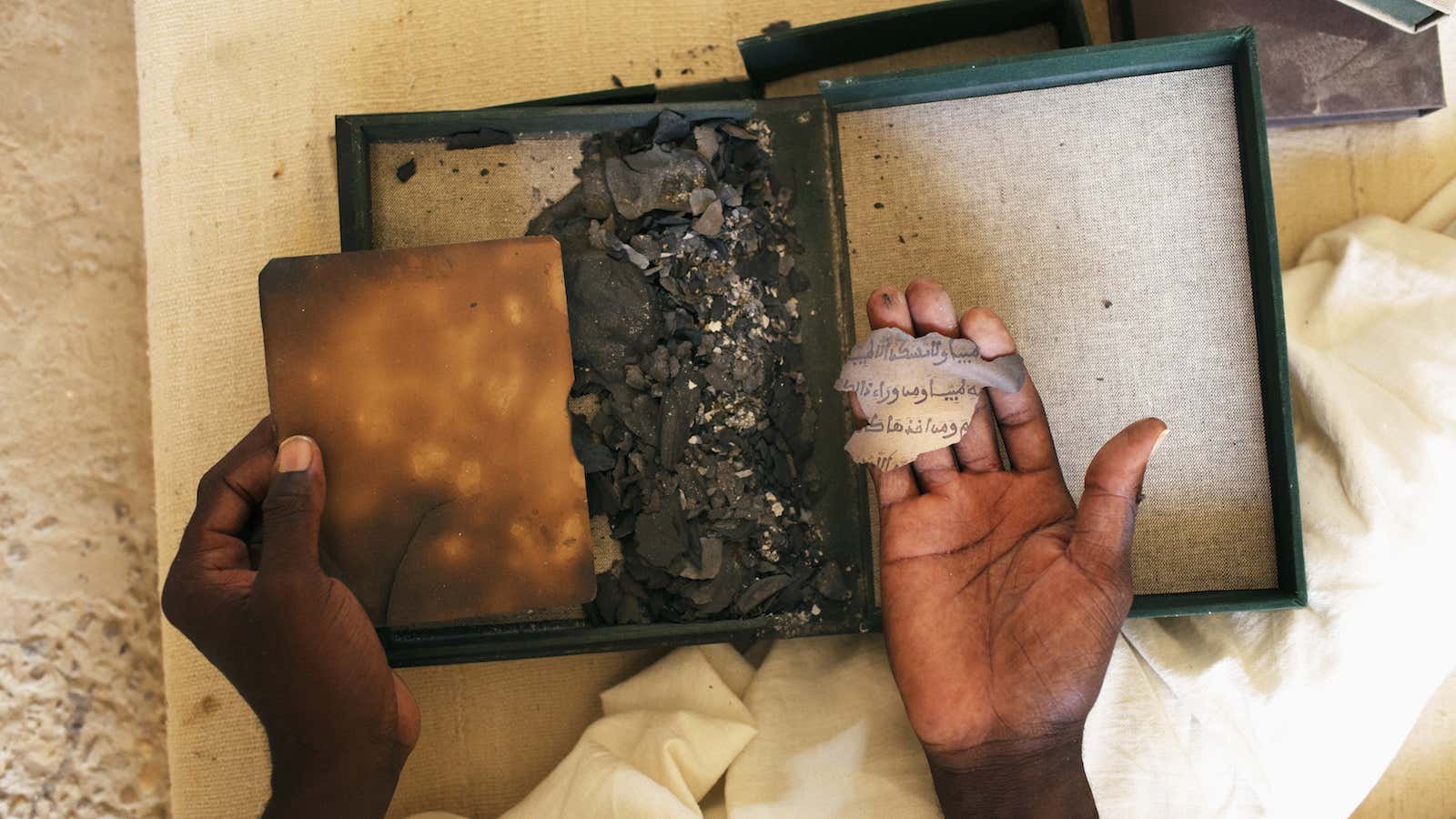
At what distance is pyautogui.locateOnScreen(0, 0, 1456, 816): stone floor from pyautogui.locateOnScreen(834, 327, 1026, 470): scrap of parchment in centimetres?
63

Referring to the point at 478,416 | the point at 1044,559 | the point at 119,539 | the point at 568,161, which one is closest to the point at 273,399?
the point at 478,416

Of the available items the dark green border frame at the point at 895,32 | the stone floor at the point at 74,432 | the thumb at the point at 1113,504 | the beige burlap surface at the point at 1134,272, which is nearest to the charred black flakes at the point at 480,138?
the dark green border frame at the point at 895,32

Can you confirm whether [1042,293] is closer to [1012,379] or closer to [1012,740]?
[1012,379]

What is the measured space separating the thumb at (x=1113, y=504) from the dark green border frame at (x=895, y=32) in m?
0.50

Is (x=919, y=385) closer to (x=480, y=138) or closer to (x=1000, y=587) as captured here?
(x=1000, y=587)

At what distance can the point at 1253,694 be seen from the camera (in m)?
1.03

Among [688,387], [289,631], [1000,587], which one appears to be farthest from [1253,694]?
[289,631]

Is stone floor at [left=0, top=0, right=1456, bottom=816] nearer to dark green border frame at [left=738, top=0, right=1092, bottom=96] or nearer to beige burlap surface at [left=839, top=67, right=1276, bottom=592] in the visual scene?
dark green border frame at [left=738, top=0, right=1092, bottom=96]

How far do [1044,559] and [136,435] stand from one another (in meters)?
Answer: 1.16

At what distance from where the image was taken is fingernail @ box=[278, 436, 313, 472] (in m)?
0.90

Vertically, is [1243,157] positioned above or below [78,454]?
above

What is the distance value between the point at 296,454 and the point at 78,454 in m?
0.55

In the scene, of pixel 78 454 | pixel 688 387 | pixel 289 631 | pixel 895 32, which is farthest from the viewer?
pixel 78 454

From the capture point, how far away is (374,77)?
49.7 inches
